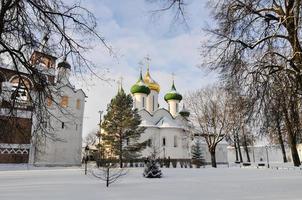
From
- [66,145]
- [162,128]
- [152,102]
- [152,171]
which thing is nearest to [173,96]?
[152,102]

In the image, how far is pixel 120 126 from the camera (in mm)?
34531

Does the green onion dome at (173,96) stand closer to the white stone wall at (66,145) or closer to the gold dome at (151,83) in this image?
the gold dome at (151,83)

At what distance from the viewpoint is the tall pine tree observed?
34688 millimetres

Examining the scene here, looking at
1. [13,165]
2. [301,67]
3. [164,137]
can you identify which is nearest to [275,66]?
[301,67]

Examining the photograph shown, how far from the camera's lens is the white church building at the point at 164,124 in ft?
149

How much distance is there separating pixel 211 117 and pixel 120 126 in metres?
10.4

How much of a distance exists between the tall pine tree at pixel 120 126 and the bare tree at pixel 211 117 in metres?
7.10

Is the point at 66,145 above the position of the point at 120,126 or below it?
below

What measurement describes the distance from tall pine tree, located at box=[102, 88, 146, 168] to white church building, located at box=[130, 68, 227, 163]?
8.20 meters

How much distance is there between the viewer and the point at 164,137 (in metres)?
46.4

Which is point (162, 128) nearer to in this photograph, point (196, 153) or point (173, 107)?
point (196, 153)

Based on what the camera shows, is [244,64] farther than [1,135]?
Yes

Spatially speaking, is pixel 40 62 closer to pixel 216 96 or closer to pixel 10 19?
pixel 10 19

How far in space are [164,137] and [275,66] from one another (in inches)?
1419
